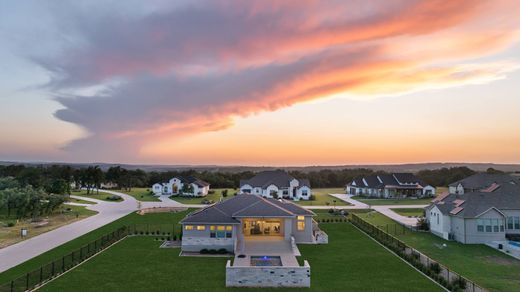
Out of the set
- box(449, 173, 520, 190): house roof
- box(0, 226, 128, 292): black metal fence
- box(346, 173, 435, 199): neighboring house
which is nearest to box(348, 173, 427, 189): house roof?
box(346, 173, 435, 199): neighboring house

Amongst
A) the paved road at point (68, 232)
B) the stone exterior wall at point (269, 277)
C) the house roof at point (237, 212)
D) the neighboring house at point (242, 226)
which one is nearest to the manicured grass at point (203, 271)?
the stone exterior wall at point (269, 277)

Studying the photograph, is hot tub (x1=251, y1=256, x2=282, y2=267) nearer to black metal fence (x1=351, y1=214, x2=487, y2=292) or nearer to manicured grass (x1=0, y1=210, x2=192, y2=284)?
black metal fence (x1=351, y1=214, x2=487, y2=292)

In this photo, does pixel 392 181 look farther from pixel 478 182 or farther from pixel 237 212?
pixel 237 212

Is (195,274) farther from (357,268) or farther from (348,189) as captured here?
(348,189)

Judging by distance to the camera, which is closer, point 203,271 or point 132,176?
point 203,271

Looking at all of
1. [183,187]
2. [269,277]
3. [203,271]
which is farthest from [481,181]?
[183,187]

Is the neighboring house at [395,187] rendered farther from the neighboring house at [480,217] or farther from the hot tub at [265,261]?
the hot tub at [265,261]
